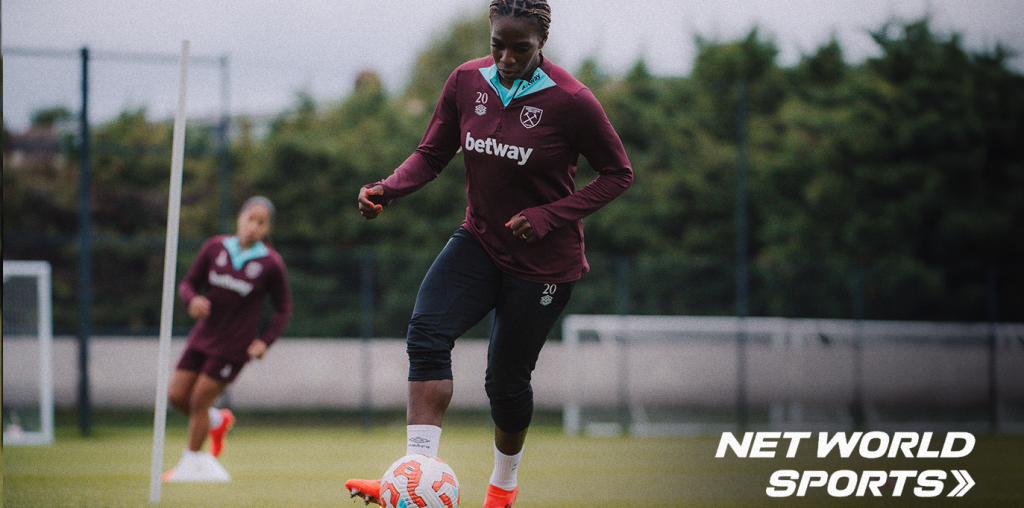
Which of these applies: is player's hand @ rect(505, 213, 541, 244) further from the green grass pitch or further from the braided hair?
the green grass pitch

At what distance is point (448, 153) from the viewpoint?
4.34 m

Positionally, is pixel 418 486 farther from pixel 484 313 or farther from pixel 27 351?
pixel 27 351

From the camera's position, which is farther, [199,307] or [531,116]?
[199,307]

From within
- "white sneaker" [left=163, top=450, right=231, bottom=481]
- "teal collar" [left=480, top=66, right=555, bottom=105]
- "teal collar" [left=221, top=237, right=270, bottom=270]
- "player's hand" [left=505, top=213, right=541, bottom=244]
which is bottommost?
"white sneaker" [left=163, top=450, right=231, bottom=481]

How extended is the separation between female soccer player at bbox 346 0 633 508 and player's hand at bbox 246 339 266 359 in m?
3.27

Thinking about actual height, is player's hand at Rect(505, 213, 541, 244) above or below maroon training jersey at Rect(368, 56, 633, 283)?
below

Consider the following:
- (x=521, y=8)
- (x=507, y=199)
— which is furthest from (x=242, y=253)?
(x=521, y=8)

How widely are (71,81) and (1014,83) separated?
16510mm

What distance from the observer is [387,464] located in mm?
8977

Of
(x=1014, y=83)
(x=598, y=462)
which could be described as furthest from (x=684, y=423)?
(x=1014, y=83)

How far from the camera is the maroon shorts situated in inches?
A: 277

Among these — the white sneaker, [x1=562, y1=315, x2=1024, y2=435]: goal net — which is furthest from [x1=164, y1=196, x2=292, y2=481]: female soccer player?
[x1=562, y1=315, x2=1024, y2=435]: goal net

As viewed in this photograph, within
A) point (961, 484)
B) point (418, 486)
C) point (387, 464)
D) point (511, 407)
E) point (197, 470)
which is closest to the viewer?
point (418, 486)

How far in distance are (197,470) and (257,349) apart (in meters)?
0.92
